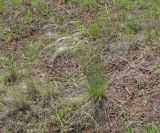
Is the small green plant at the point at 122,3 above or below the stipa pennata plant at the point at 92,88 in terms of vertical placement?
above

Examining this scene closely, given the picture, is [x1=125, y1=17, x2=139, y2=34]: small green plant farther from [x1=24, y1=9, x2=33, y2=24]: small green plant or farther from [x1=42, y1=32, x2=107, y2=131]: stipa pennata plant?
[x1=24, y1=9, x2=33, y2=24]: small green plant

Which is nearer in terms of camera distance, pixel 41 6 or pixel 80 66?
pixel 80 66

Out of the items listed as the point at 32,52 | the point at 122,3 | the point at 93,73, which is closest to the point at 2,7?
the point at 32,52

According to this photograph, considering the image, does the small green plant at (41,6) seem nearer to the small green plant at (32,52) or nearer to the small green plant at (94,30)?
the small green plant at (32,52)

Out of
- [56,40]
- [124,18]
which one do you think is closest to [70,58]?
[56,40]

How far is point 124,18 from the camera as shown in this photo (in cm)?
585

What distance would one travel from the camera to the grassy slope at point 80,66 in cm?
423

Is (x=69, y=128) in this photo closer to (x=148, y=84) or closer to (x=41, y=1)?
(x=148, y=84)

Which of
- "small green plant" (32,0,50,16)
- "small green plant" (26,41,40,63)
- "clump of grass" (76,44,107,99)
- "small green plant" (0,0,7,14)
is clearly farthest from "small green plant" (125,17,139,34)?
"small green plant" (0,0,7,14)

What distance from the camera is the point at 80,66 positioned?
505cm

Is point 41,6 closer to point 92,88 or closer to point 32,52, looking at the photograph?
point 32,52

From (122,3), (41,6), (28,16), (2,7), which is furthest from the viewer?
(2,7)

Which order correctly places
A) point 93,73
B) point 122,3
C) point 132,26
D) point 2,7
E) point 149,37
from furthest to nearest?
point 2,7
point 122,3
point 132,26
point 149,37
point 93,73

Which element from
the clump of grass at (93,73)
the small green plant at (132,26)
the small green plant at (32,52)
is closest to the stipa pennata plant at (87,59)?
the clump of grass at (93,73)
